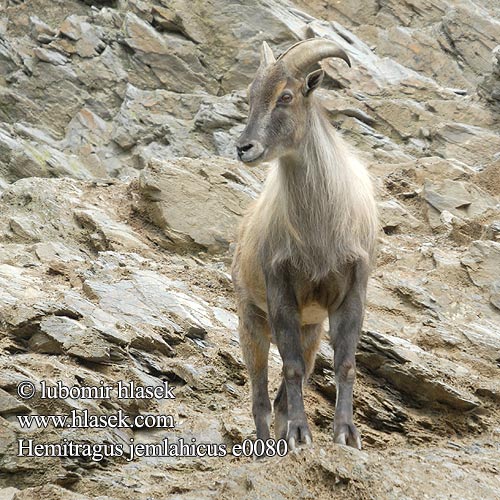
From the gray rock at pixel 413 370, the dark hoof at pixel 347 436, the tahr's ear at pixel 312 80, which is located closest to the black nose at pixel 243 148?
the tahr's ear at pixel 312 80

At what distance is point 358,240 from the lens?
768 cm

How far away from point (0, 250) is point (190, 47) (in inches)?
541

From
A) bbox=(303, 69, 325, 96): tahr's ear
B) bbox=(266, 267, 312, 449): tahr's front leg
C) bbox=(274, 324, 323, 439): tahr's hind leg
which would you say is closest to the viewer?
bbox=(266, 267, 312, 449): tahr's front leg

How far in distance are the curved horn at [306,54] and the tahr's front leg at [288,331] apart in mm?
1691

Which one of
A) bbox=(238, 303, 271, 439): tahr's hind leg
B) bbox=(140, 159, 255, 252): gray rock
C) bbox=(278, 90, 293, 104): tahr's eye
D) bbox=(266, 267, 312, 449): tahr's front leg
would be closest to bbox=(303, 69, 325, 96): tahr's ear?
bbox=(278, 90, 293, 104): tahr's eye

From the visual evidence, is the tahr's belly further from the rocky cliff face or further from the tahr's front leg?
the rocky cliff face

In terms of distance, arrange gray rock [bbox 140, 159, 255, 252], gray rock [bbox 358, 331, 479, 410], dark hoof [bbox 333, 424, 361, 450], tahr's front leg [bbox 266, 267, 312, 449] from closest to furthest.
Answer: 1. dark hoof [bbox 333, 424, 361, 450]
2. tahr's front leg [bbox 266, 267, 312, 449]
3. gray rock [bbox 358, 331, 479, 410]
4. gray rock [bbox 140, 159, 255, 252]

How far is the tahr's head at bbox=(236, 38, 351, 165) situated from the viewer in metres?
7.40

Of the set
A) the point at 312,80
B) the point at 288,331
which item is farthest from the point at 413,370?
the point at 312,80

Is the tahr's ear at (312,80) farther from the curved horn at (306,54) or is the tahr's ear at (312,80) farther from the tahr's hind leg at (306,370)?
the tahr's hind leg at (306,370)

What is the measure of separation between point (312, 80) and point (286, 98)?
12.6 inches

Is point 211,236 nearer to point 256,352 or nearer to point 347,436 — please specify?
point 256,352

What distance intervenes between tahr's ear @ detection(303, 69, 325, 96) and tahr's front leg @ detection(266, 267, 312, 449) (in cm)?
150

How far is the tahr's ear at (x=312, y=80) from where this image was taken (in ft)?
25.3
